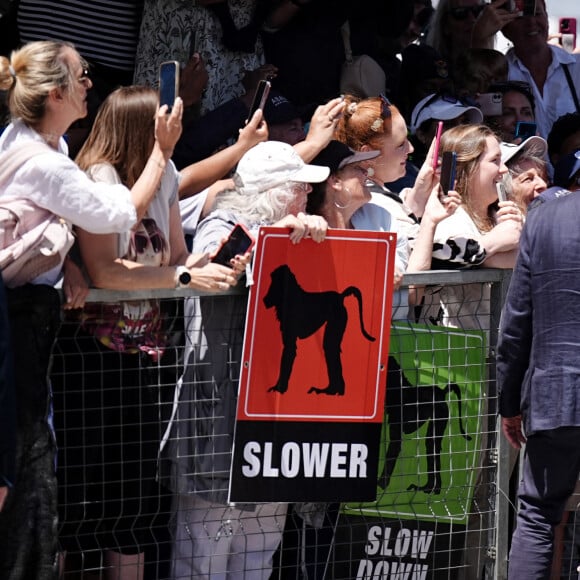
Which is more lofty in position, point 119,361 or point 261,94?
point 261,94

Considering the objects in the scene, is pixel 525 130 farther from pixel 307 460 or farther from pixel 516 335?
pixel 307 460

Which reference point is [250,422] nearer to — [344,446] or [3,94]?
[344,446]

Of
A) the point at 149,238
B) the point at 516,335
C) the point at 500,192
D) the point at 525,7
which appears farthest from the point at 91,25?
the point at 525,7

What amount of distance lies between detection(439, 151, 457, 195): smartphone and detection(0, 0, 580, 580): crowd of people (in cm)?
4

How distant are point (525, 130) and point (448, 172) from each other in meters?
1.42

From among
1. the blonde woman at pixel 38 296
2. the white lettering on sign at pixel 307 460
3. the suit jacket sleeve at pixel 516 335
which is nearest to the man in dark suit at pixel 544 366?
the suit jacket sleeve at pixel 516 335

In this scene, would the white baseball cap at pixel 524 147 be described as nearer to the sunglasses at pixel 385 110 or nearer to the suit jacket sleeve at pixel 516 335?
the sunglasses at pixel 385 110

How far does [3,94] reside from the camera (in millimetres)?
4840

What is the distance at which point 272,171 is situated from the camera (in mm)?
4738

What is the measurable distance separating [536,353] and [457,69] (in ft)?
9.55

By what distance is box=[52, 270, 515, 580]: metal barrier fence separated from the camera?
4.41 meters

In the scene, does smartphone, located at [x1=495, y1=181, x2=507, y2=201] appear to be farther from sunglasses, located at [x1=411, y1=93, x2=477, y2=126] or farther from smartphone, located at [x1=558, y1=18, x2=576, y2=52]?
smartphone, located at [x1=558, y1=18, x2=576, y2=52]

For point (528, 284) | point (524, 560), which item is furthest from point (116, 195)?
point (524, 560)

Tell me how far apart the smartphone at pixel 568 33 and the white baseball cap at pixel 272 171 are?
3.87m
